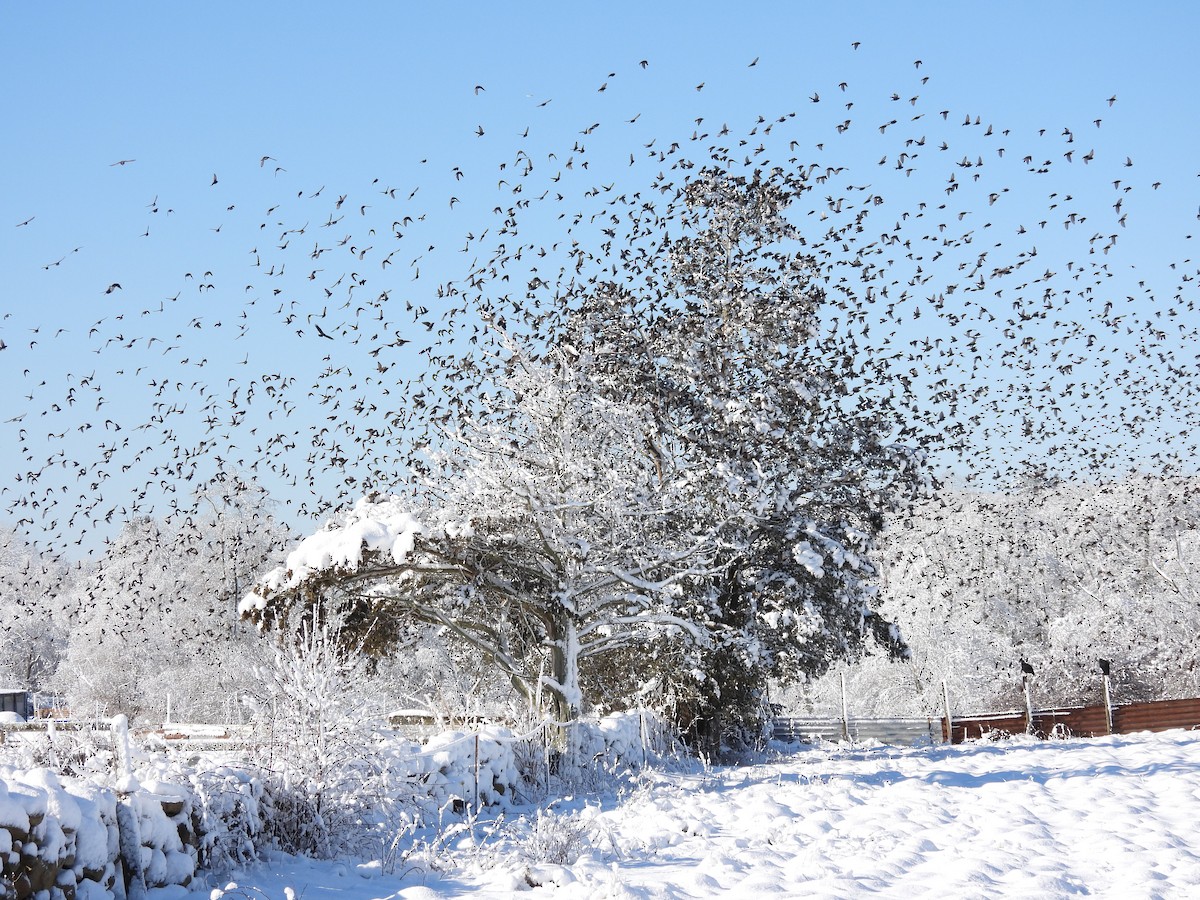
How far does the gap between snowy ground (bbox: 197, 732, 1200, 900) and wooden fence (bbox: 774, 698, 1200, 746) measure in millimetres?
10485

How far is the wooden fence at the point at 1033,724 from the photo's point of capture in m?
26.6

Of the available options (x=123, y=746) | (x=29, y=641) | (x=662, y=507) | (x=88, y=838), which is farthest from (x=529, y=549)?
(x=29, y=641)

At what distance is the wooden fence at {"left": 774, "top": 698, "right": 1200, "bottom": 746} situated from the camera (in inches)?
1048

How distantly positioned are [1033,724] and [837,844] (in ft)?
75.2

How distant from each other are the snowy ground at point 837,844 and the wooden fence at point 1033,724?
10.5m

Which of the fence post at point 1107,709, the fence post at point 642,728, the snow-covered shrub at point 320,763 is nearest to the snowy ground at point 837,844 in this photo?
the snow-covered shrub at point 320,763

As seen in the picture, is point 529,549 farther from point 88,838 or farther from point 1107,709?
point 1107,709

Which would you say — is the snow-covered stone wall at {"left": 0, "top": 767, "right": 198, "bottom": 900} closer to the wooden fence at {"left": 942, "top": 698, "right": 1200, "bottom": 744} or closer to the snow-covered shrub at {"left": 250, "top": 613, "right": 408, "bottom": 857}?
the snow-covered shrub at {"left": 250, "top": 613, "right": 408, "bottom": 857}

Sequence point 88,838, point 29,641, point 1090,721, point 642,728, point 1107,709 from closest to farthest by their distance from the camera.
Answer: point 88,838
point 642,728
point 1107,709
point 1090,721
point 29,641

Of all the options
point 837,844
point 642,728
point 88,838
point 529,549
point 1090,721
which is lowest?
point 1090,721

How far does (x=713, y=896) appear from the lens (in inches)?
290

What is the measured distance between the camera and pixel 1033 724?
96.8 feet

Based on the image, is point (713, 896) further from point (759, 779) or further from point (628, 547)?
point (628, 547)

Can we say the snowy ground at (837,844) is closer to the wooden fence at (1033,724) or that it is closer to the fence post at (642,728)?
the fence post at (642,728)
